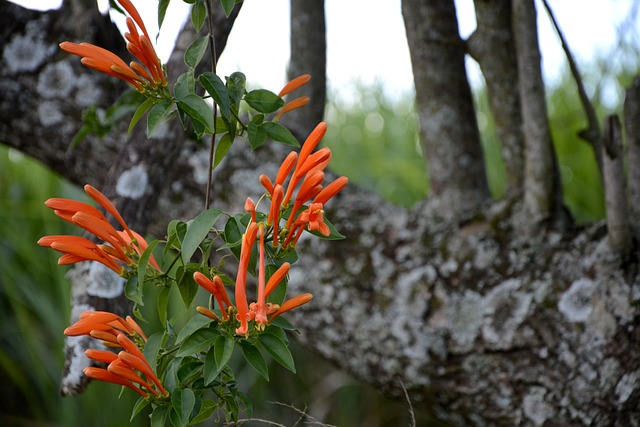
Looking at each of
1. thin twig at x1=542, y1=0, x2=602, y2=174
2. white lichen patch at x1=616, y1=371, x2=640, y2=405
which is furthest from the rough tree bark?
thin twig at x1=542, y1=0, x2=602, y2=174

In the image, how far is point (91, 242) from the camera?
0.69 metres

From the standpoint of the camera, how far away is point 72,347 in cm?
90

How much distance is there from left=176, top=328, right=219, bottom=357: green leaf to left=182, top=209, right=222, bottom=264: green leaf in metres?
0.06

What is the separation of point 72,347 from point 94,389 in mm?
1409

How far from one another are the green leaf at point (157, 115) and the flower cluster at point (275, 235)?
11cm

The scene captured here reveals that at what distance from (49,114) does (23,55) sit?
12 cm

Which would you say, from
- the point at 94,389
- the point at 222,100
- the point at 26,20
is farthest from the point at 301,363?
the point at 222,100

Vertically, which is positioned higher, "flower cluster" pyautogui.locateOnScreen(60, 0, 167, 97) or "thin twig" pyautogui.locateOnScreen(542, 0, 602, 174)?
"thin twig" pyautogui.locateOnScreen(542, 0, 602, 174)

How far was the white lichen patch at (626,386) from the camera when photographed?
42.7 inches

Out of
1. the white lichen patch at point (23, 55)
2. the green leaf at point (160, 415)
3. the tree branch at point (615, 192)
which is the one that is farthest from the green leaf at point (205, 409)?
the white lichen patch at point (23, 55)

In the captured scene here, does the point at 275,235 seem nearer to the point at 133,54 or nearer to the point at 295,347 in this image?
the point at 133,54

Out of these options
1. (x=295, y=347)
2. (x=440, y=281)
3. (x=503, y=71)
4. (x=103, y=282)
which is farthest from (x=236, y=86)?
(x=295, y=347)

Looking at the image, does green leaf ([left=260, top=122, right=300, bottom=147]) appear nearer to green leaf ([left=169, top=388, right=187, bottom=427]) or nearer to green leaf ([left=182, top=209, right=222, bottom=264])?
green leaf ([left=182, top=209, right=222, bottom=264])

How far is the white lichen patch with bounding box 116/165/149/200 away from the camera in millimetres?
1035
